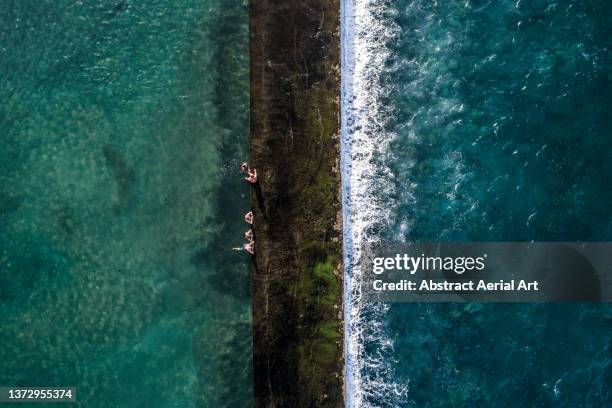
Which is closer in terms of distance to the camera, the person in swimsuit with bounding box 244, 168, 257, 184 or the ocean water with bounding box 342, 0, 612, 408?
the person in swimsuit with bounding box 244, 168, 257, 184

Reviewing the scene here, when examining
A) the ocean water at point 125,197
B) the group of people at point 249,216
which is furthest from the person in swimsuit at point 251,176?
the ocean water at point 125,197

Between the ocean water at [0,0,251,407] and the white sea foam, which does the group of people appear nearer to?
the ocean water at [0,0,251,407]

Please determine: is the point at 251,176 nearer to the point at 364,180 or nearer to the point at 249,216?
the point at 249,216

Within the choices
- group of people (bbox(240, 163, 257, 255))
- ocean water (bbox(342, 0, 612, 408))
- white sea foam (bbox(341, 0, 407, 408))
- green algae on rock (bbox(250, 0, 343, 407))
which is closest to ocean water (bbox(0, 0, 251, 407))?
group of people (bbox(240, 163, 257, 255))

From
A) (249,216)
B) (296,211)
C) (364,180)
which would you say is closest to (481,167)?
(364,180)

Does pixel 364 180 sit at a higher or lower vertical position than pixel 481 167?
lower

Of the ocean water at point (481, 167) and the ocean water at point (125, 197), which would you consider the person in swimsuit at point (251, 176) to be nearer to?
the ocean water at point (125, 197)
